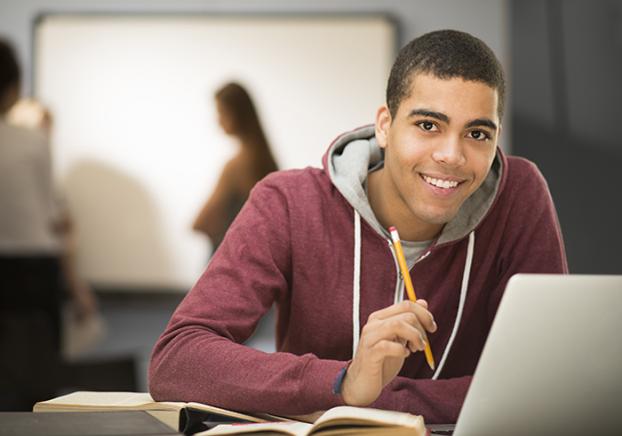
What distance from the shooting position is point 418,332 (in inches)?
41.0

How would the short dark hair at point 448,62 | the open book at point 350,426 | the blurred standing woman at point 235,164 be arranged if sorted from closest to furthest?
the open book at point 350,426, the short dark hair at point 448,62, the blurred standing woman at point 235,164

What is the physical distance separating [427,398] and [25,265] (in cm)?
173

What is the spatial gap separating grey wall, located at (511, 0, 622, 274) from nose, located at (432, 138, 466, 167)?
1.57 meters

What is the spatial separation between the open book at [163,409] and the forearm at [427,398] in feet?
0.53

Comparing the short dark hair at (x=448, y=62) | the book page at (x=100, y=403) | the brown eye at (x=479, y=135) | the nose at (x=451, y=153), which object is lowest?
the book page at (x=100, y=403)

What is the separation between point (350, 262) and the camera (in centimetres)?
146

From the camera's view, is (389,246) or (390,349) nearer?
(390,349)

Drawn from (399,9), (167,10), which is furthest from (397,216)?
(167,10)

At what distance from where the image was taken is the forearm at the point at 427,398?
47.6 inches

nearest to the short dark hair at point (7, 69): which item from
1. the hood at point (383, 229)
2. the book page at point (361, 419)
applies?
the hood at point (383, 229)

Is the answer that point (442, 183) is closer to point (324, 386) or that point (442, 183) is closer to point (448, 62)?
point (448, 62)

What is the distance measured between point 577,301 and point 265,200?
69cm

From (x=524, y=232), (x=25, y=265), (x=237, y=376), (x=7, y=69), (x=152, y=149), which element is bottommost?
(x=25, y=265)

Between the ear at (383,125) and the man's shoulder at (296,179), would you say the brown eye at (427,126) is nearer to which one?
the ear at (383,125)
